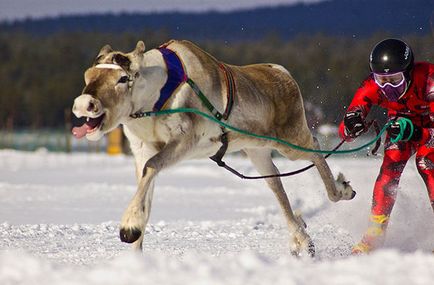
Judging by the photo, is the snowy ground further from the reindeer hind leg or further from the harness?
the harness

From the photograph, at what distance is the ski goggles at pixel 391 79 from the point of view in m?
6.32

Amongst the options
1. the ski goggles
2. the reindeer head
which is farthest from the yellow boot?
the reindeer head

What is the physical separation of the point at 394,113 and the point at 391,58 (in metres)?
0.63

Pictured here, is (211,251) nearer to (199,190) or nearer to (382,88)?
(382,88)

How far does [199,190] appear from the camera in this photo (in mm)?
15039

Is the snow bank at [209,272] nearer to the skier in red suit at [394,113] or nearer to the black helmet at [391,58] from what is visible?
the skier in red suit at [394,113]

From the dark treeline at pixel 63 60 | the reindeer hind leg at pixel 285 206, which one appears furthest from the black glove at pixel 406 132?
the dark treeline at pixel 63 60

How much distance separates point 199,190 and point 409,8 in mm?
4957

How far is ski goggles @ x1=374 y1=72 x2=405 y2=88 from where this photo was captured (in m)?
6.32

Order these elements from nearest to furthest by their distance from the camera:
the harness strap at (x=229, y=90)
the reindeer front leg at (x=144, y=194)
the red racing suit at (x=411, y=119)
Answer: the reindeer front leg at (x=144, y=194) → the red racing suit at (x=411, y=119) → the harness strap at (x=229, y=90)

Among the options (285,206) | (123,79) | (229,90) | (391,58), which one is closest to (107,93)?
(123,79)

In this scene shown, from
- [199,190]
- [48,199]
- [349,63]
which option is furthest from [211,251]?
[349,63]

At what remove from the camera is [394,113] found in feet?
22.1

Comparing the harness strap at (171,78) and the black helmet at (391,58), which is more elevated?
the black helmet at (391,58)
